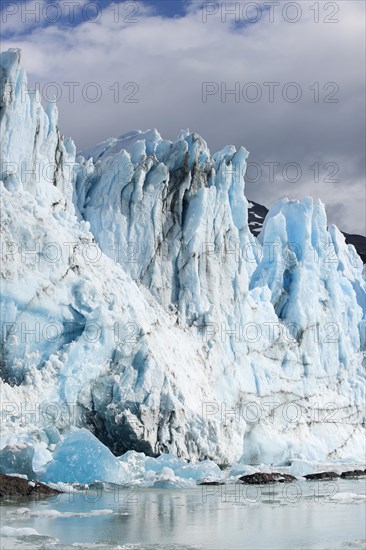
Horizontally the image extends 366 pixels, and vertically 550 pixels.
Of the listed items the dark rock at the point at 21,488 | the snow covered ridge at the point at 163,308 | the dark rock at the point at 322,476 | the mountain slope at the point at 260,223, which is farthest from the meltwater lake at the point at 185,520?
the mountain slope at the point at 260,223

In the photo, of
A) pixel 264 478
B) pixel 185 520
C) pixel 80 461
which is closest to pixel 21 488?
pixel 80 461

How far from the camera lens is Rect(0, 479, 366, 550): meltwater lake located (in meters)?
9.12

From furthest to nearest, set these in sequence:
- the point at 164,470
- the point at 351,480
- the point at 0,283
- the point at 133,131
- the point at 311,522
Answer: the point at 133,131, the point at 351,480, the point at 0,283, the point at 164,470, the point at 311,522

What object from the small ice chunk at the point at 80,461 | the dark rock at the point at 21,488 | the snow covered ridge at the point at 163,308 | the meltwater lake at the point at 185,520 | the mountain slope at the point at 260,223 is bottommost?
the meltwater lake at the point at 185,520

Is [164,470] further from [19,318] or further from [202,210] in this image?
[202,210]

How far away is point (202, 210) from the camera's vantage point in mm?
24219

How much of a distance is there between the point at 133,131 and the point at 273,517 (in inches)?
709

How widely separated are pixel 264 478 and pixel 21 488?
21.0ft

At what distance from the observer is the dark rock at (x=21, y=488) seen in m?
12.6

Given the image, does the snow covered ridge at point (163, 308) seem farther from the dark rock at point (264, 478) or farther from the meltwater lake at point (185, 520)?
the meltwater lake at point (185, 520)

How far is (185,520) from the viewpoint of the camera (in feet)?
36.2

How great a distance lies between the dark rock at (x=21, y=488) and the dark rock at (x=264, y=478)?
5.07 m

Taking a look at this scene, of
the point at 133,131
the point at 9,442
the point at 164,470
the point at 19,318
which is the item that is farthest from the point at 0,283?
the point at 133,131

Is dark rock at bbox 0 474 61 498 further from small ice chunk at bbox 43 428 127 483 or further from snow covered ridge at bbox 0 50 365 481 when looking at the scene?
small ice chunk at bbox 43 428 127 483
